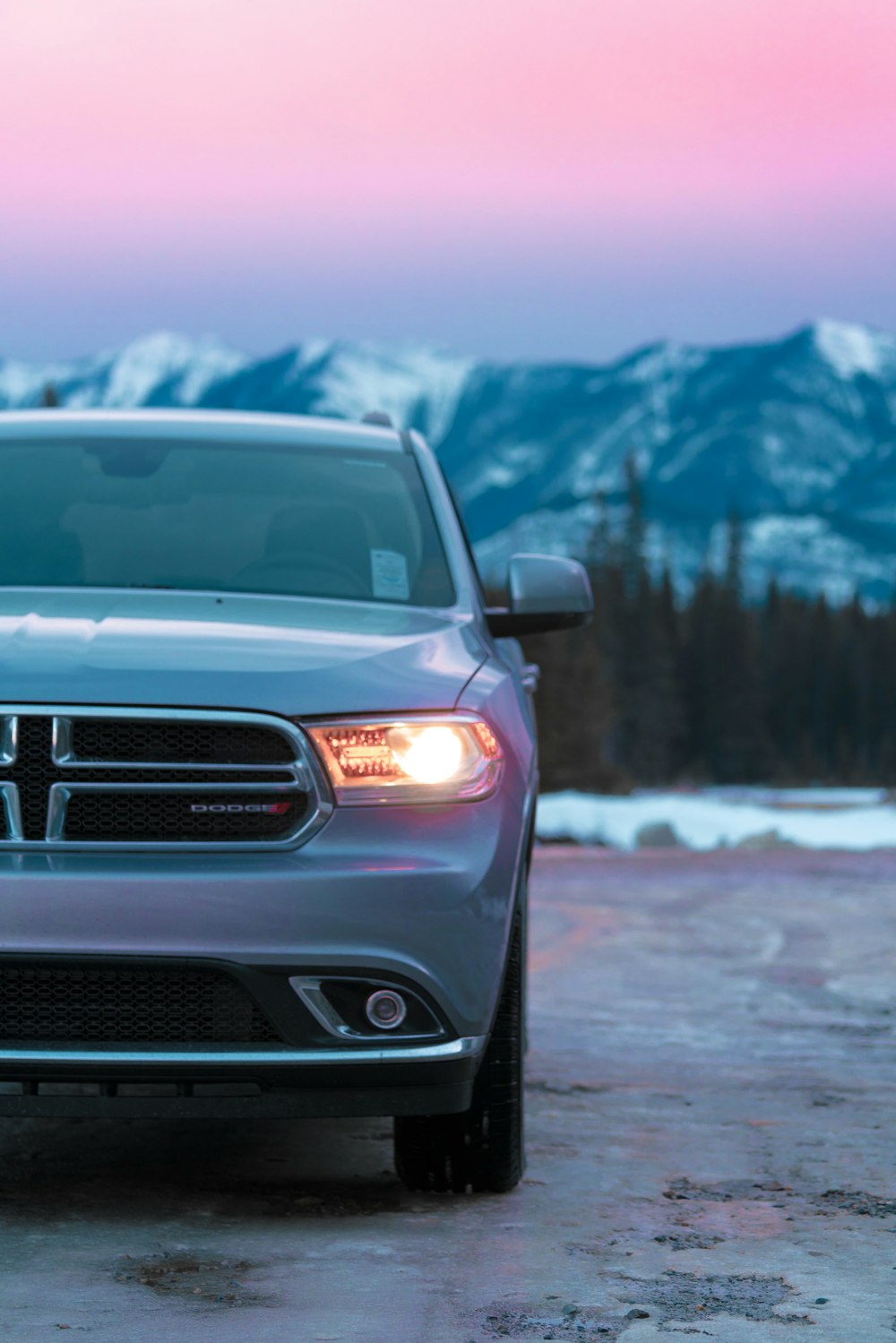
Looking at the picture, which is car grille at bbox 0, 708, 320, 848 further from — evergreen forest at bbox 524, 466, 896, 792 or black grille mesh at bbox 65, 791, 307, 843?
evergreen forest at bbox 524, 466, 896, 792

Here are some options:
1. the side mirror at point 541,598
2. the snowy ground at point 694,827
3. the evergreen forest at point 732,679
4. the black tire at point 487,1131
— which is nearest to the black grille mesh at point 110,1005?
the black tire at point 487,1131

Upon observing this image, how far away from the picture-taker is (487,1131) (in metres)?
4.38

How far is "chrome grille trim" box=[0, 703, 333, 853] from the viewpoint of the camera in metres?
3.79

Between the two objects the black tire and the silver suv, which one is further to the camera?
the black tire

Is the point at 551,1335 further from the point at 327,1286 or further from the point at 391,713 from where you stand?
the point at 391,713

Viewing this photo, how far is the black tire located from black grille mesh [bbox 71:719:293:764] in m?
0.86

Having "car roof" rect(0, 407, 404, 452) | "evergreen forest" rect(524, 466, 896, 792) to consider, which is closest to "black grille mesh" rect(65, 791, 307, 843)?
"car roof" rect(0, 407, 404, 452)

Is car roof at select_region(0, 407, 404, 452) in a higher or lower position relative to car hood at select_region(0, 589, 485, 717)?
higher

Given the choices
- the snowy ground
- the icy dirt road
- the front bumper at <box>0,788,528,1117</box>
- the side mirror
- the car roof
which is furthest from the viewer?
the snowy ground

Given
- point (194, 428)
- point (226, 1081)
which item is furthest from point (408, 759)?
point (194, 428)

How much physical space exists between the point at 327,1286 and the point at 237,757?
1.03 meters

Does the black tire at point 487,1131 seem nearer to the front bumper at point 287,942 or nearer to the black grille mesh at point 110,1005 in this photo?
the front bumper at point 287,942

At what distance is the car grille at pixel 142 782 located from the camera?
3.80 metres

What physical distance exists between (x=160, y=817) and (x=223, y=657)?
383mm
